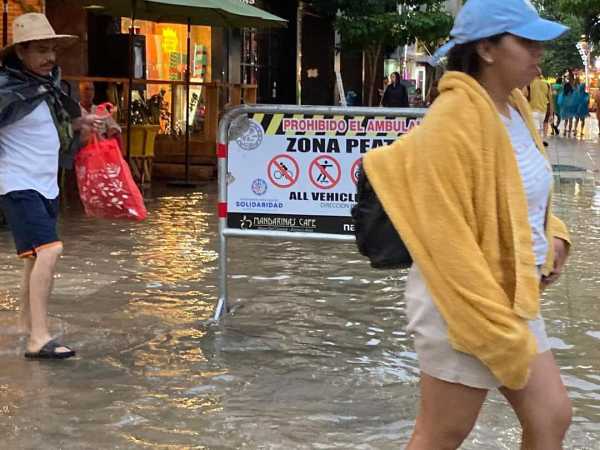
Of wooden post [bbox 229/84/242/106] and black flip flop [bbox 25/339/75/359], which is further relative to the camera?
wooden post [bbox 229/84/242/106]

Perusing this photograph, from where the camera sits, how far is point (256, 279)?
7.61m

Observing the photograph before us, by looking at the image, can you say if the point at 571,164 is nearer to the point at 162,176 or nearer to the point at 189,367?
the point at 162,176

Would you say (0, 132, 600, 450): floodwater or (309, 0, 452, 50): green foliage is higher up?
(309, 0, 452, 50): green foliage

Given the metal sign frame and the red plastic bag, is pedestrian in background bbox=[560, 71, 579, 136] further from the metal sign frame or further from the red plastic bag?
the red plastic bag

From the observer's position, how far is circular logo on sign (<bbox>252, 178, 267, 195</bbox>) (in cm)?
615

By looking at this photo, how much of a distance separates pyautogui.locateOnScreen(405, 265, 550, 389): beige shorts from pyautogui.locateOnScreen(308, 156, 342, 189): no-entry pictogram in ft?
11.0

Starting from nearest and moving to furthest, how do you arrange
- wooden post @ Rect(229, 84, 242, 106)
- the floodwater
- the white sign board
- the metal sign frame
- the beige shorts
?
the beige shorts → the floodwater → the metal sign frame → the white sign board → wooden post @ Rect(229, 84, 242, 106)

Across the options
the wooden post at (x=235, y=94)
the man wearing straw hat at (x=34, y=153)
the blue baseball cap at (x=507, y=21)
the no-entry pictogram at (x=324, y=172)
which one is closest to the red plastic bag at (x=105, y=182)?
the man wearing straw hat at (x=34, y=153)

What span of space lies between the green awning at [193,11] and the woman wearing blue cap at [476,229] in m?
8.69

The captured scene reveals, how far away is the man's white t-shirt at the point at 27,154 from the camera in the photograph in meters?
5.21

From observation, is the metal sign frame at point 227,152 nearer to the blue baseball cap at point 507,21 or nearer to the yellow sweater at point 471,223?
the blue baseball cap at point 507,21

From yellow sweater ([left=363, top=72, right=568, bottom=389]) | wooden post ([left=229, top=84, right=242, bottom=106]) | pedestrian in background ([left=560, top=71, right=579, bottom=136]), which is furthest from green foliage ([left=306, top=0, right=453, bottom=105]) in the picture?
yellow sweater ([left=363, top=72, right=568, bottom=389])

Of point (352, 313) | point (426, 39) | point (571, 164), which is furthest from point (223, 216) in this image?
point (426, 39)

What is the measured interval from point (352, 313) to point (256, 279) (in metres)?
1.24
